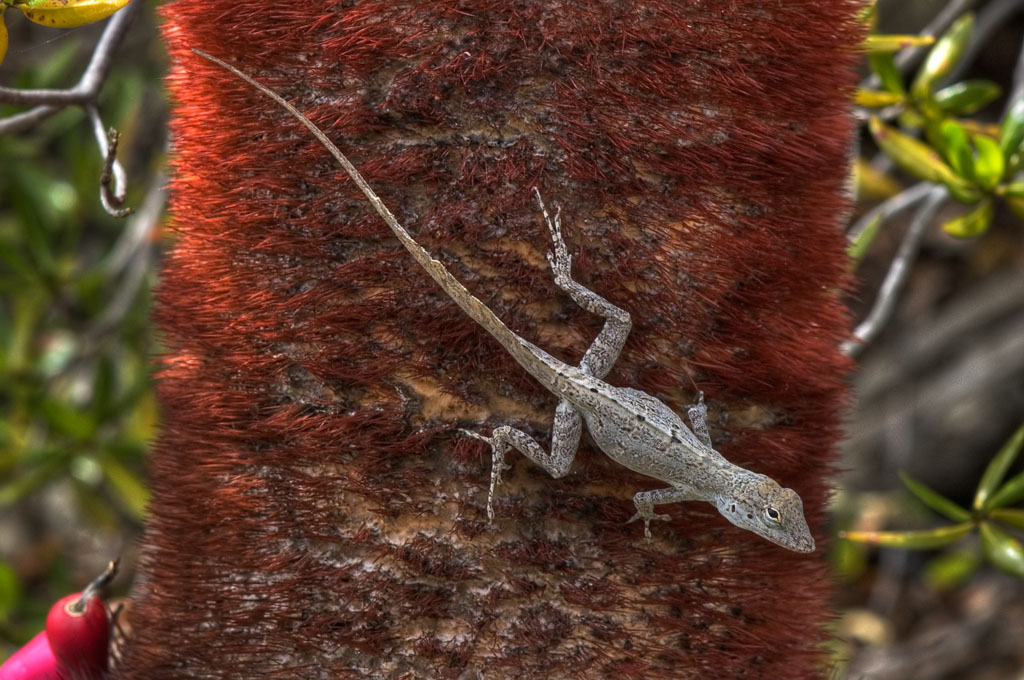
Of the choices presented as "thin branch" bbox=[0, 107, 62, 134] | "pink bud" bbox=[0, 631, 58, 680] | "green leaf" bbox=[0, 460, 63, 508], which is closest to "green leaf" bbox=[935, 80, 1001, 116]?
"thin branch" bbox=[0, 107, 62, 134]

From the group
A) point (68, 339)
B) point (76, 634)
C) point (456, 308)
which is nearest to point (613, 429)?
point (456, 308)

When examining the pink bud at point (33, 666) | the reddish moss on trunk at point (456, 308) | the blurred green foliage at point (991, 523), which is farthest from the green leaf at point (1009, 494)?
the pink bud at point (33, 666)

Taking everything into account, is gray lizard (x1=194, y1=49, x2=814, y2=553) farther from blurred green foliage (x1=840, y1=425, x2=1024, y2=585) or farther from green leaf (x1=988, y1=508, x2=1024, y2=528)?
green leaf (x1=988, y1=508, x2=1024, y2=528)

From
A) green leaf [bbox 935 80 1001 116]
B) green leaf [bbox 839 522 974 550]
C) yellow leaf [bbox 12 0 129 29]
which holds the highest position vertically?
yellow leaf [bbox 12 0 129 29]

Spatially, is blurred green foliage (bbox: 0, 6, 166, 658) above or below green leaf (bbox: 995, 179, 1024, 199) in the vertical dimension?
below

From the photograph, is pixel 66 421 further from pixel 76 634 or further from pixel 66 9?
pixel 66 9
